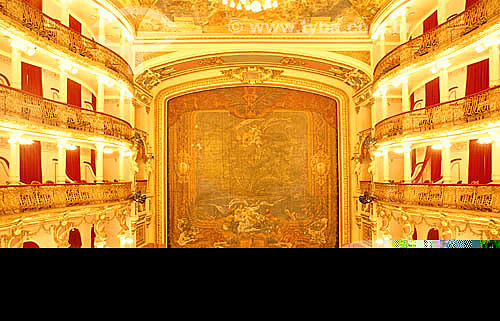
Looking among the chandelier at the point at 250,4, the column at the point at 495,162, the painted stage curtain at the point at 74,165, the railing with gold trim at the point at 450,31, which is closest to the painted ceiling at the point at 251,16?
the chandelier at the point at 250,4

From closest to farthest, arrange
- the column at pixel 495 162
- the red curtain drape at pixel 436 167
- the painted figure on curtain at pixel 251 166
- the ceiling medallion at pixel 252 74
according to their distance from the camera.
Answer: the column at pixel 495 162 < the red curtain drape at pixel 436 167 < the ceiling medallion at pixel 252 74 < the painted figure on curtain at pixel 251 166

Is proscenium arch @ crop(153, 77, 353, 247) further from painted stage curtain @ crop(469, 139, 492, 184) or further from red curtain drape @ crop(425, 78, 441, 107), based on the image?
painted stage curtain @ crop(469, 139, 492, 184)

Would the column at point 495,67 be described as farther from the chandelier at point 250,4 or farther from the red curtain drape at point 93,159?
the red curtain drape at point 93,159

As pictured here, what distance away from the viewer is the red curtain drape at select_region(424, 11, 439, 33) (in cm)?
340

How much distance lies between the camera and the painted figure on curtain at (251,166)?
4.37 metres

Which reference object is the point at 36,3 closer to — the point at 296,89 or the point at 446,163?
the point at 296,89

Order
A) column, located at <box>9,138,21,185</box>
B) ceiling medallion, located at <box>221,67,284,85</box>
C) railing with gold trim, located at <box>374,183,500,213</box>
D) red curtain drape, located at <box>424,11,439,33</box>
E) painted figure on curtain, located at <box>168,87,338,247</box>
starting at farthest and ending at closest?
painted figure on curtain, located at <box>168,87,338,247</box> < ceiling medallion, located at <box>221,67,284,85</box> < red curtain drape, located at <box>424,11,439,33</box> < railing with gold trim, located at <box>374,183,500,213</box> < column, located at <box>9,138,21,185</box>

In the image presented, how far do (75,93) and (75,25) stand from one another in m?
0.80

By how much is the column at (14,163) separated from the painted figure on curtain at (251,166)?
1754 millimetres

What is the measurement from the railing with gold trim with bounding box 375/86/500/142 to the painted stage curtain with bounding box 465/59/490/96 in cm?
11

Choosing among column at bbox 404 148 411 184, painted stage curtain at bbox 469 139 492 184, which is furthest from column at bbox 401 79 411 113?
painted stage curtain at bbox 469 139 492 184

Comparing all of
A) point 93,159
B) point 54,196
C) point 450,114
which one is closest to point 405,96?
point 450,114

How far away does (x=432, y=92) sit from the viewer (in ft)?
11.7
